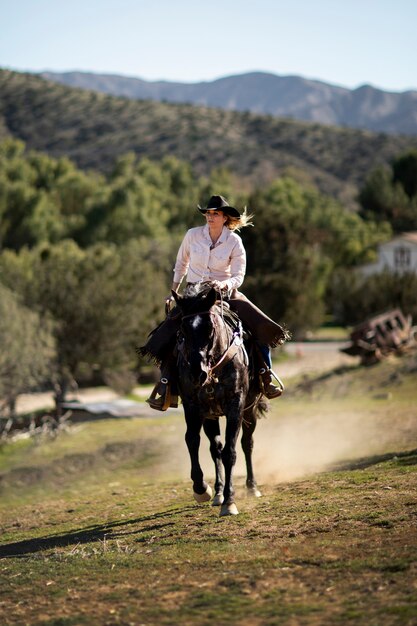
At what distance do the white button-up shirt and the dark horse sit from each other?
49cm

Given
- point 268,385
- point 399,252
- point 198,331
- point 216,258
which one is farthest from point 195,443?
point 399,252

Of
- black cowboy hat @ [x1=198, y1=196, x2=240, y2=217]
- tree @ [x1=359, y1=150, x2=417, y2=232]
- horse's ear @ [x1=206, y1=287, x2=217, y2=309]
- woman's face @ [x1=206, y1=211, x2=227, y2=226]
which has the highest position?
black cowboy hat @ [x1=198, y1=196, x2=240, y2=217]

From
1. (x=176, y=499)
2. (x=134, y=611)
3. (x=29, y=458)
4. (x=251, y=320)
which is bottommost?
(x=29, y=458)

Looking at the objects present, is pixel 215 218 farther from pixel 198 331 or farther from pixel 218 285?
pixel 198 331

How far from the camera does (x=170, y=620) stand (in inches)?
292

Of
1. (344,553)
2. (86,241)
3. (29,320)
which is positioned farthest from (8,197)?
(344,553)

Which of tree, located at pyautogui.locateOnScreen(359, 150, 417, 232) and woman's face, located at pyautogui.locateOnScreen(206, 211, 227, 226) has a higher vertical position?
woman's face, located at pyautogui.locateOnScreen(206, 211, 227, 226)

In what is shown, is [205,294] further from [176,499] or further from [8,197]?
Result: [8,197]

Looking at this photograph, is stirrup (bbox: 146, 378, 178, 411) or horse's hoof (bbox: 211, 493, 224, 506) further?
horse's hoof (bbox: 211, 493, 224, 506)

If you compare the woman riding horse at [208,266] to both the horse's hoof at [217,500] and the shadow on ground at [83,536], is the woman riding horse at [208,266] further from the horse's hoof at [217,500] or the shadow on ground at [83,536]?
the shadow on ground at [83,536]

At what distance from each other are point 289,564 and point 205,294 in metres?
3.83

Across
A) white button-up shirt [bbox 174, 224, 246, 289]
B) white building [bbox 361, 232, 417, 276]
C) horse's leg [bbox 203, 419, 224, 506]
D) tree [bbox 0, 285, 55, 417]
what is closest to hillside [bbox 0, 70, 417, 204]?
white building [bbox 361, 232, 417, 276]

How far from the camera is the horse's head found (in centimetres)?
1083

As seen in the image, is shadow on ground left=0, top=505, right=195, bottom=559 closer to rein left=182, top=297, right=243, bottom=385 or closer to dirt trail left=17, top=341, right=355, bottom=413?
rein left=182, top=297, right=243, bottom=385
